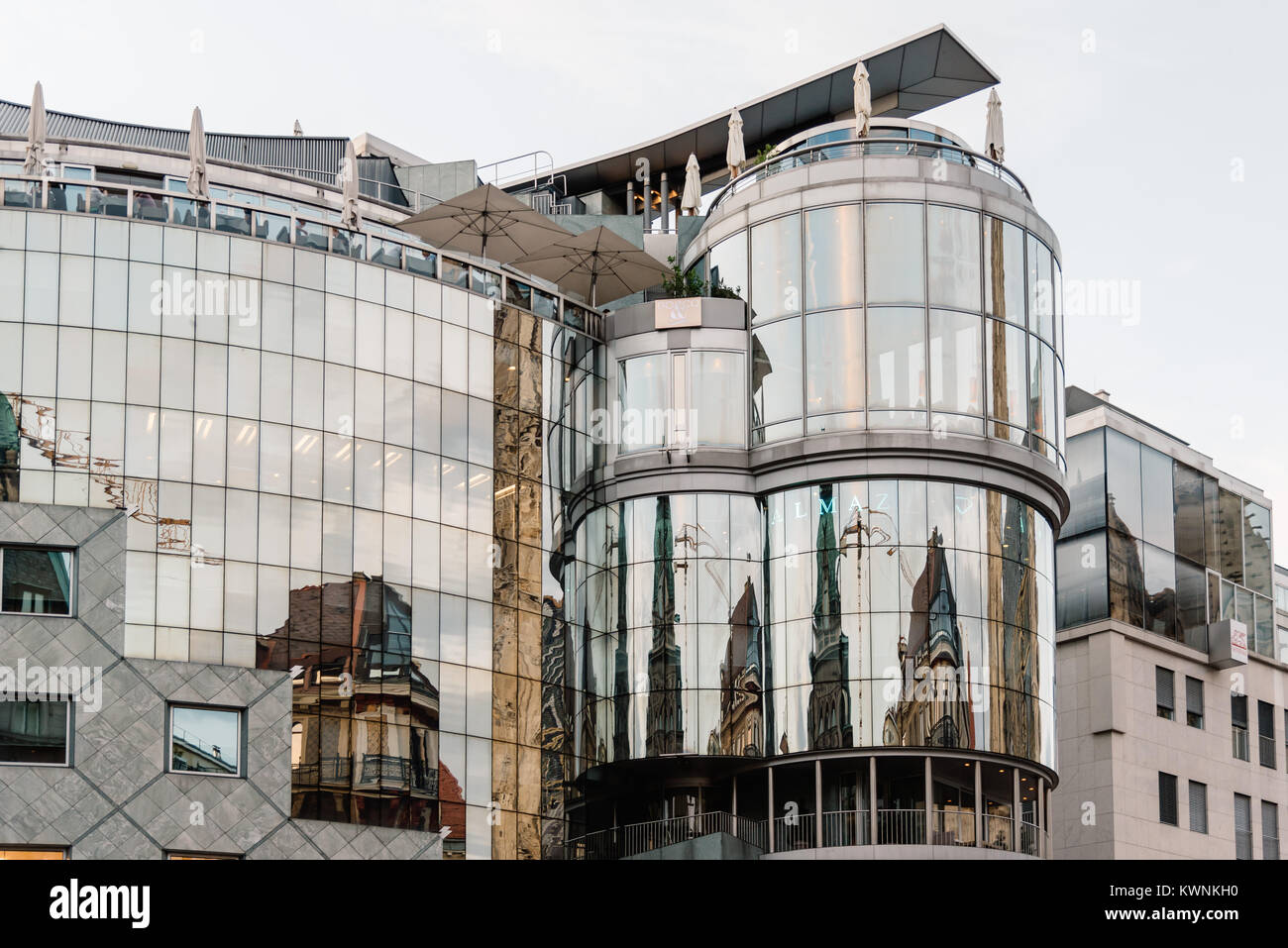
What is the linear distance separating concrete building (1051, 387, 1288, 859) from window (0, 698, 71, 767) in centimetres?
3302

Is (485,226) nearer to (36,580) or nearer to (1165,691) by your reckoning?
(36,580)

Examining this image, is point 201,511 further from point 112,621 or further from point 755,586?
point 755,586

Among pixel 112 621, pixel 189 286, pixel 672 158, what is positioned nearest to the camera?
pixel 112 621

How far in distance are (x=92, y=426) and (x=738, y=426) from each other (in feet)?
58.3

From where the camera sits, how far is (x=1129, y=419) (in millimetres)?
59875

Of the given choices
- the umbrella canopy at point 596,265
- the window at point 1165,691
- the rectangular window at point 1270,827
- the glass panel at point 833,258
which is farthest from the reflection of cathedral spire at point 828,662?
the rectangular window at point 1270,827

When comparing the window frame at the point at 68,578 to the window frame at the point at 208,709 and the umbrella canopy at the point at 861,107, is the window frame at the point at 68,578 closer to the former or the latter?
the window frame at the point at 208,709

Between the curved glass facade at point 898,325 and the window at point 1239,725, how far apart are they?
1843 centimetres

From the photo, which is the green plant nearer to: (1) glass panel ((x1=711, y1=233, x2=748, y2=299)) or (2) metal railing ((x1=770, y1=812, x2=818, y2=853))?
(1) glass panel ((x1=711, y1=233, x2=748, y2=299))

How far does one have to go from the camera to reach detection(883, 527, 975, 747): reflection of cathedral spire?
42938 millimetres

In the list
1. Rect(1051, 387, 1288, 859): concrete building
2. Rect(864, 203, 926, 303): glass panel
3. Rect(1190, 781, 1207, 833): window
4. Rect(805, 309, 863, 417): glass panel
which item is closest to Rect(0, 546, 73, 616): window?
Rect(805, 309, 863, 417): glass panel

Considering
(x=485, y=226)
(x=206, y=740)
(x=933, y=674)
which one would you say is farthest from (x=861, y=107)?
(x=206, y=740)
